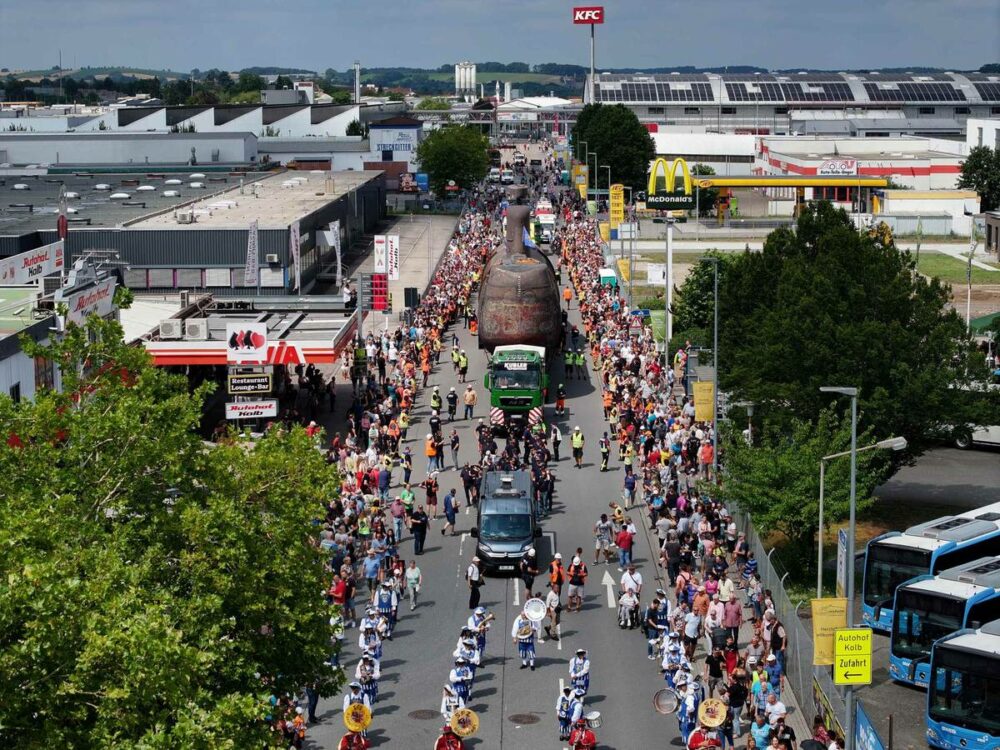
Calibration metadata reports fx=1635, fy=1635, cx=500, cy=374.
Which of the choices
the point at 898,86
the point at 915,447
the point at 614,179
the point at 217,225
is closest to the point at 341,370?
the point at 217,225

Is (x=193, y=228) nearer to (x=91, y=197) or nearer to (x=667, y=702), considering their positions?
(x=91, y=197)

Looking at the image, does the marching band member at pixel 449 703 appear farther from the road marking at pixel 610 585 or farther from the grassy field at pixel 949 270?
the grassy field at pixel 949 270

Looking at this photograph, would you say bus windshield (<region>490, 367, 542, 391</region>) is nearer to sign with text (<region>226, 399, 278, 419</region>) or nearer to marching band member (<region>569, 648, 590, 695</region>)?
sign with text (<region>226, 399, 278, 419</region>)

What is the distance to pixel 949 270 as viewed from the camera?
326 ft

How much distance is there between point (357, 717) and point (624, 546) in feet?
41.2

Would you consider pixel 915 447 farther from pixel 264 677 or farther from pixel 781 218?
pixel 781 218

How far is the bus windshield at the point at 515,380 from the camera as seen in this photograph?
52.0 metres

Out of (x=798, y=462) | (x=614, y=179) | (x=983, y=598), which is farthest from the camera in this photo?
(x=614, y=179)

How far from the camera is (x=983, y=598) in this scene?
29.2 m

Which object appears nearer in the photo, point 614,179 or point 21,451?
point 21,451

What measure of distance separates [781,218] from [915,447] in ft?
310

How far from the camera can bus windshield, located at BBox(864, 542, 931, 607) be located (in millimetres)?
32625

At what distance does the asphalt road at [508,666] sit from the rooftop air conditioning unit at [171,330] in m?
14.2

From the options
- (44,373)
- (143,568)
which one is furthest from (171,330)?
(143,568)
